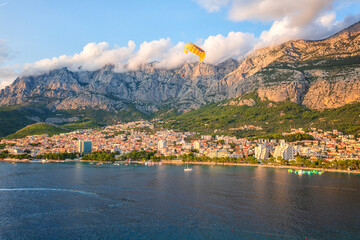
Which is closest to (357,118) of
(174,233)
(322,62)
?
(322,62)

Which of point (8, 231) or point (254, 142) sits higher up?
point (254, 142)

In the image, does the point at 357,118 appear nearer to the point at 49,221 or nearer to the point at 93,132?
the point at 49,221

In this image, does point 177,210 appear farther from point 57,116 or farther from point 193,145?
point 57,116

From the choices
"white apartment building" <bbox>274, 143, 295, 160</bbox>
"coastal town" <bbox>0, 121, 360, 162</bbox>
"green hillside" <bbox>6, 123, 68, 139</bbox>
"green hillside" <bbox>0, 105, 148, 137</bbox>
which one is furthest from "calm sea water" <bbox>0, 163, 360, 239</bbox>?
"green hillside" <bbox>0, 105, 148, 137</bbox>

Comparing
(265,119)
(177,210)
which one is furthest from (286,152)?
(177,210)

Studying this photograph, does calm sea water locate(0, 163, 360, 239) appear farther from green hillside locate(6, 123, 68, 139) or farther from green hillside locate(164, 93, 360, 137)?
green hillside locate(6, 123, 68, 139)
